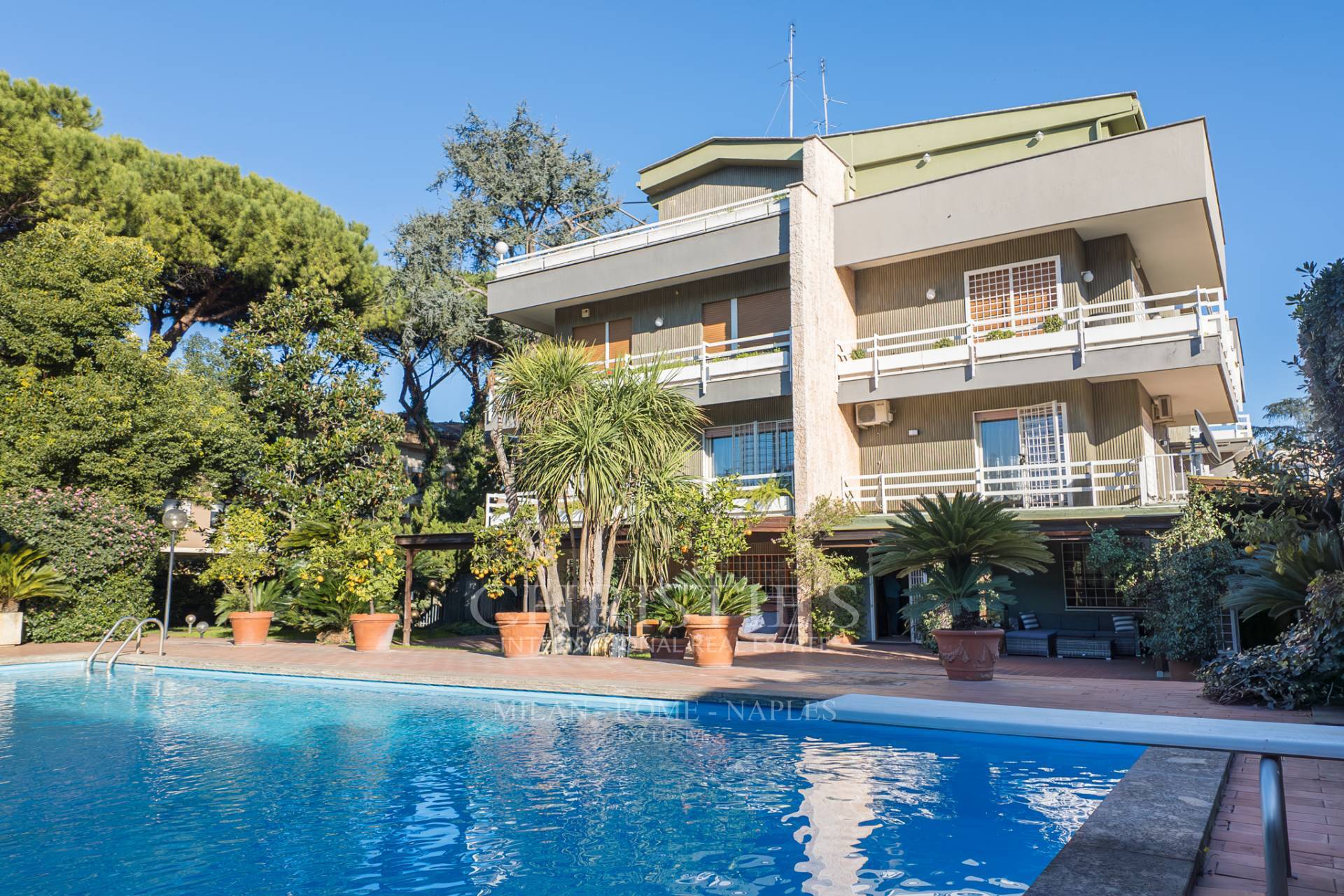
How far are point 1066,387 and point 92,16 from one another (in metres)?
20.6

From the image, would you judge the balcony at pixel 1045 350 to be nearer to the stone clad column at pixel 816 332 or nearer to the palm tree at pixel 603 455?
the stone clad column at pixel 816 332

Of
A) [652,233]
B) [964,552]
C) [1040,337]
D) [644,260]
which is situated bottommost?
[964,552]

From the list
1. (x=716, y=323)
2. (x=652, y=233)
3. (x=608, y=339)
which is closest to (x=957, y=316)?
(x=716, y=323)

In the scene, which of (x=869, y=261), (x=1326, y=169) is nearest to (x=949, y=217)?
(x=869, y=261)

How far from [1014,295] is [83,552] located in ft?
66.3

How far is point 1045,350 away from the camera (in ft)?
54.2

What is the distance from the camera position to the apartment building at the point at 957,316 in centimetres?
1603

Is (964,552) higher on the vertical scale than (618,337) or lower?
lower

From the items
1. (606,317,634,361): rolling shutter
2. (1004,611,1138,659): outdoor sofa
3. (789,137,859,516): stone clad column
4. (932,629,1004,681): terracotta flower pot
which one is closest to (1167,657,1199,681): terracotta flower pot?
(932,629,1004,681): terracotta flower pot

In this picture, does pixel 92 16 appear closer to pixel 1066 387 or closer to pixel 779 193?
pixel 779 193

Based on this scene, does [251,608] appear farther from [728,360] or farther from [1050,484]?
[1050,484]

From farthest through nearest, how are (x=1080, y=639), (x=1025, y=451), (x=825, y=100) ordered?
(x=825, y=100), (x=1025, y=451), (x=1080, y=639)

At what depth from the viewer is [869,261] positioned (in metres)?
19.2

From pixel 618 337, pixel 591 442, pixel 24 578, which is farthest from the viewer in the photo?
pixel 618 337
